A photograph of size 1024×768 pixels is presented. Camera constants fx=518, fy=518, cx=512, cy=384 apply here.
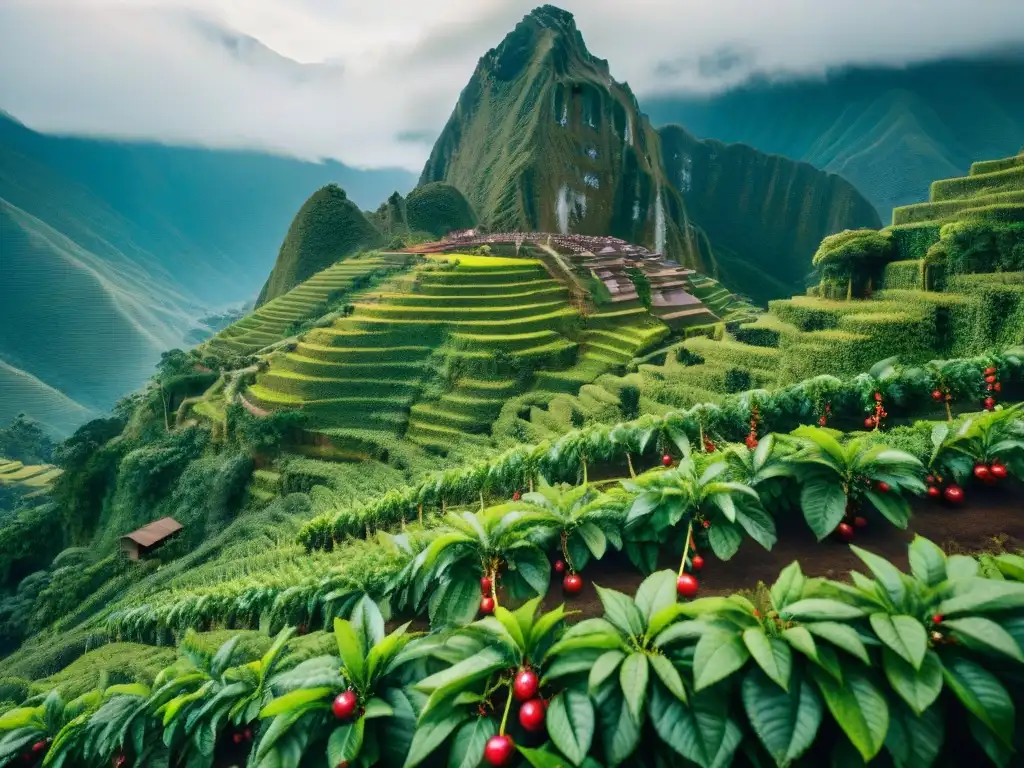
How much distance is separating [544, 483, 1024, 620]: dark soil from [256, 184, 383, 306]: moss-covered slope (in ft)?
160

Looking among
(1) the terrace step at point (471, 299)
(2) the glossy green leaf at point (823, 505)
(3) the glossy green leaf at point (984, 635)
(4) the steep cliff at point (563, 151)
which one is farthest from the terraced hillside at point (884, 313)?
(4) the steep cliff at point (563, 151)

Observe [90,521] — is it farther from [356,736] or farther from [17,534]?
[356,736]

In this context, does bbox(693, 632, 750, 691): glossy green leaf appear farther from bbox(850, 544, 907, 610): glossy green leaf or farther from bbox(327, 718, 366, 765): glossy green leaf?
bbox(327, 718, 366, 765): glossy green leaf

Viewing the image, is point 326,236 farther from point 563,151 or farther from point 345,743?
point 345,743

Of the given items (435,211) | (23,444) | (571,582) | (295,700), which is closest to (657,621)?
(571,582)

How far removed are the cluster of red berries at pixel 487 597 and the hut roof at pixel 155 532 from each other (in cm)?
1721

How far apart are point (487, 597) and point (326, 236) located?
51.4 metres

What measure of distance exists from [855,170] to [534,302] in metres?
77.7

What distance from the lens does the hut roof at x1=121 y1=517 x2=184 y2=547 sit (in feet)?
51.3

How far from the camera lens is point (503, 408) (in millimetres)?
17203

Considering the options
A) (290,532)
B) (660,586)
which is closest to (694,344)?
(290,532)

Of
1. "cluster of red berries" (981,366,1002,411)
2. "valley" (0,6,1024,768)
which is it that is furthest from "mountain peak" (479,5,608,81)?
"cluster of red berries" (981,366,1002,411)

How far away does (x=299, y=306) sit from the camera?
31.6 m

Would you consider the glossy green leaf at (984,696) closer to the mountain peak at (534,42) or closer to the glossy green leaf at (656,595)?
the glossy green leaf at (656,595)
